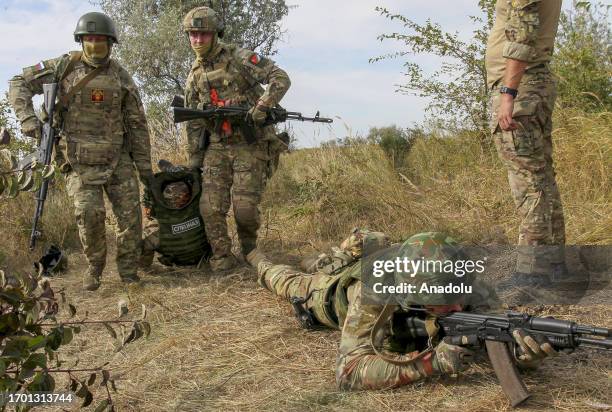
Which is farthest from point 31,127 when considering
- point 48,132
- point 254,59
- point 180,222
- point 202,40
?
point 254,59

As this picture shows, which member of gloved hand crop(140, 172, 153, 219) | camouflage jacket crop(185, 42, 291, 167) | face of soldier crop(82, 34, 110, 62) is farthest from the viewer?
gloved hand crop(140, 172, 153, 219)

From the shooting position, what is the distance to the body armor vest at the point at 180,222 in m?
6.11

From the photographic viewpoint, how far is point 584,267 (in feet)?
15.8

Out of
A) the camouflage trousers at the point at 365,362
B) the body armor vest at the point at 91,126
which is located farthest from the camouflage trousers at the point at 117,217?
the camouflage trousers at the point at 365,362

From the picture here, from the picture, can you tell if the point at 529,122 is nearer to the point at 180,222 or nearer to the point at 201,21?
the point at 201,21

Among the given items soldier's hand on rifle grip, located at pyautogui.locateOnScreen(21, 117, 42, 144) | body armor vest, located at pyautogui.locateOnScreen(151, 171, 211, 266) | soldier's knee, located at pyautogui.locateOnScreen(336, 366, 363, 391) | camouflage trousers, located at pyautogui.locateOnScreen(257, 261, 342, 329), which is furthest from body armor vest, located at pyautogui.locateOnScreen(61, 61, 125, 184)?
soldier's knee, located at pyautogui.locateOnScreen(336, 366, 363, 391)

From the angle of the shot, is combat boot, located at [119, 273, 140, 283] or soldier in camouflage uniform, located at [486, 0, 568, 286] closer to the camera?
soldier in camouflage uniform, located at [486, 0, 568, 286]

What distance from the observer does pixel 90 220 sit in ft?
18.2

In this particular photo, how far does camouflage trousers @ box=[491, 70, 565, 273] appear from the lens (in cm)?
436

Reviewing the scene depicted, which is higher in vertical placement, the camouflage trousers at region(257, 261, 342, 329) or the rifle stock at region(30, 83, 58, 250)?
the rifle stock at region(30, 83, 58, 250)

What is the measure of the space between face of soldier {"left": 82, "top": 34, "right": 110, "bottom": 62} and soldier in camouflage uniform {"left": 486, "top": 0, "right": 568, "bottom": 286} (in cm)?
308

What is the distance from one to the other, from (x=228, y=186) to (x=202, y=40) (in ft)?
4.19

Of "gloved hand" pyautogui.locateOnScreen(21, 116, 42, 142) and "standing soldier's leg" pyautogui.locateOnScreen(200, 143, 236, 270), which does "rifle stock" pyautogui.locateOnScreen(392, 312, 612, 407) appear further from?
"gloved hand" pyautogui.locateOnScreen(21, 116, 42, 142)

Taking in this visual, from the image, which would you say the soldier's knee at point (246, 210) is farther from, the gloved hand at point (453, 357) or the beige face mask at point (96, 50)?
the gloved hand at point (453, 357)
